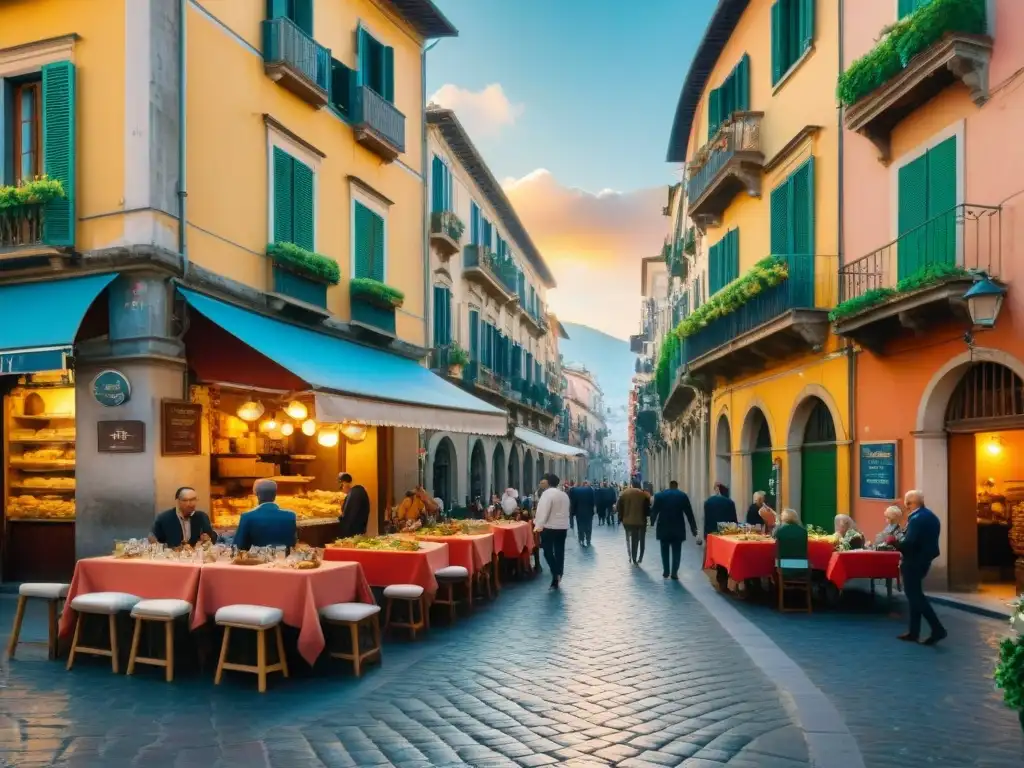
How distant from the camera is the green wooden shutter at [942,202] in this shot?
1135 cm

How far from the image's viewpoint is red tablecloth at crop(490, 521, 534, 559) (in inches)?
525

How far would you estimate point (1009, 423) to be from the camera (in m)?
10.9

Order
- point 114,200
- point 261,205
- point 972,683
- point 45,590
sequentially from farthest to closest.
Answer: point 261,205, point 114,200, point 45,590, point 972,683

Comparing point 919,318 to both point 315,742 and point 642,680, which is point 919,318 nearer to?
point 642,680

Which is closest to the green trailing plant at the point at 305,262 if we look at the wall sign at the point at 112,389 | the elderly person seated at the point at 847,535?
the wall sign at the point at 112,389

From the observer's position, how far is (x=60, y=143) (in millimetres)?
10820

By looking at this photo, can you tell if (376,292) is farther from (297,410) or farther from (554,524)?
(554,524)

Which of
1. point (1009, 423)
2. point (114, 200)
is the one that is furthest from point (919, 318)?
point (114, 200)

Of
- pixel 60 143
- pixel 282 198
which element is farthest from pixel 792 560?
pixel 60 143

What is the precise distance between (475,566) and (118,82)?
748 centimetres

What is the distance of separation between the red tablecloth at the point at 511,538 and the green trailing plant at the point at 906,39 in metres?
8.29

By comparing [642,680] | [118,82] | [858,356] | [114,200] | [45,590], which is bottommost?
[642,680]

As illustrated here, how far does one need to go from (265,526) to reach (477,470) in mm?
21091

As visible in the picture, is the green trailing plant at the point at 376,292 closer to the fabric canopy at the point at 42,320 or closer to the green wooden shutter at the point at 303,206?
the green wooden shutter at the point at 303,206
